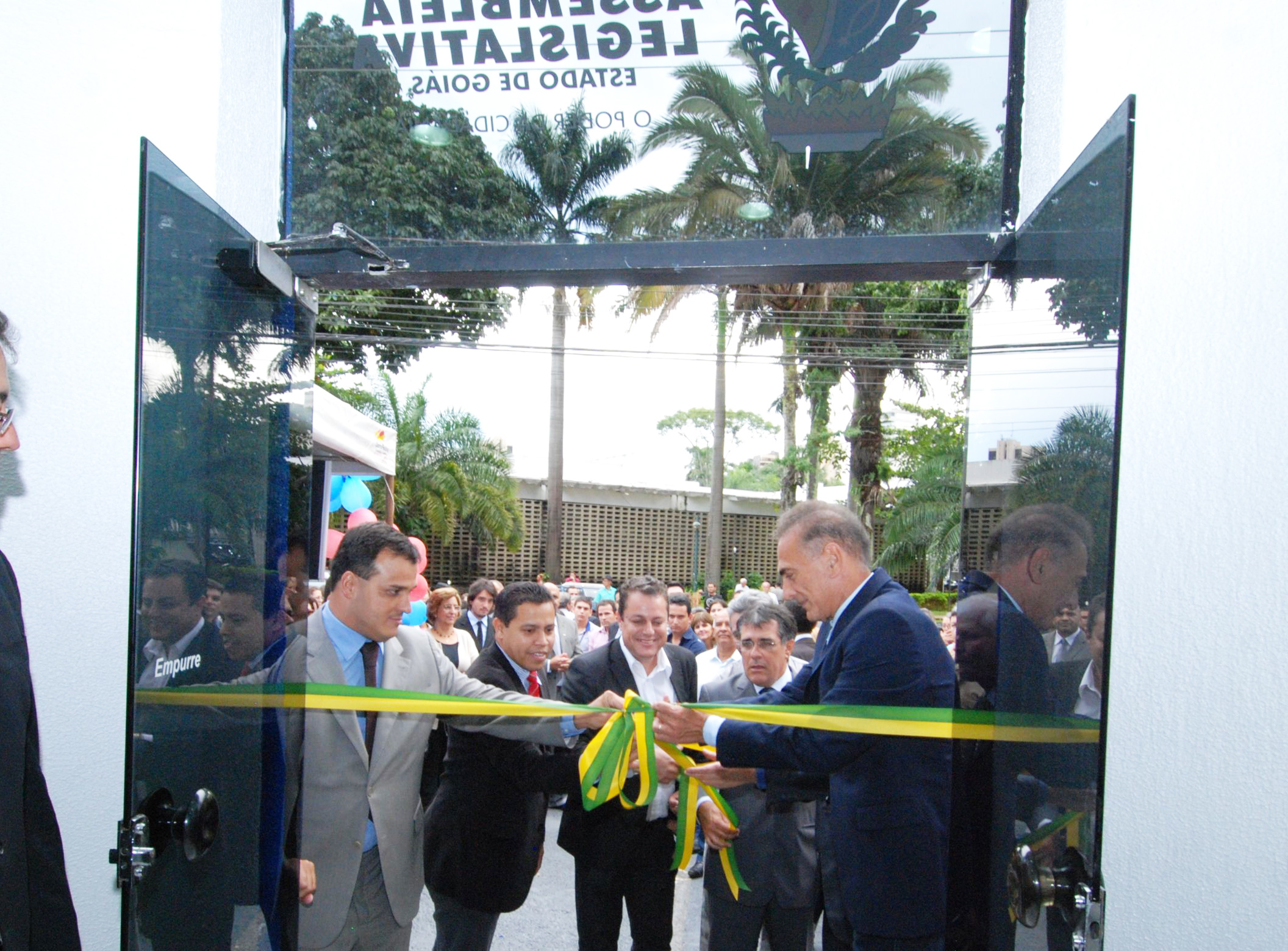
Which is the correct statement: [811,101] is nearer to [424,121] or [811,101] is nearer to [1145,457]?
[424,121]

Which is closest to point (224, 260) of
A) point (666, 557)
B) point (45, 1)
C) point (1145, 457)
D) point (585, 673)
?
point (45, 1)

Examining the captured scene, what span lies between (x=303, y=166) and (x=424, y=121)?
42 centimetres

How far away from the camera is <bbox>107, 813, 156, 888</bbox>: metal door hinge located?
224 centimetres

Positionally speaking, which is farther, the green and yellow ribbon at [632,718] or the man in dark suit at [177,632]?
the green and yellow ribbon at [632,718]

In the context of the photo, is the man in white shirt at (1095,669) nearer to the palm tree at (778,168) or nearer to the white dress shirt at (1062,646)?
the white dress shirt at (1062,646)

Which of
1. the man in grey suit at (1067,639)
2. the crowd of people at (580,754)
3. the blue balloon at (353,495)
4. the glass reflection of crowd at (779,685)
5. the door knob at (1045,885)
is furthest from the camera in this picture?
the blue balloon at (353,495)

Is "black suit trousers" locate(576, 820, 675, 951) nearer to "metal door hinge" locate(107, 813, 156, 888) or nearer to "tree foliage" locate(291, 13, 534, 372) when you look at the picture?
"metal door hinge" locate(107, 813, 156, 888)

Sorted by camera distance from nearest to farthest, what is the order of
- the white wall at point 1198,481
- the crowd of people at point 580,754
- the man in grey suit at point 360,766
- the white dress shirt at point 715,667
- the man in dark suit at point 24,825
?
the man in dark suit at point 24,825 < the crowd of people at point 580,754 < the white wall at point 1198,481 < the man in grey suit at point 360,766 < the white dress shirt at point 715,667

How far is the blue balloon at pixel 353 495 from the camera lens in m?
8.85

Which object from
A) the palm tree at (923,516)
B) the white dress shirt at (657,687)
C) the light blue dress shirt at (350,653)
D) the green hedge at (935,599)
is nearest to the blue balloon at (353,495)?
the white dress shirt at (657,687)

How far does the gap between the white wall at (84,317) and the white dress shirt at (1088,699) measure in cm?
254

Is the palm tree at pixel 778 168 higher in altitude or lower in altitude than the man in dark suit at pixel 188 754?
higher

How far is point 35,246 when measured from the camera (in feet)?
9.76

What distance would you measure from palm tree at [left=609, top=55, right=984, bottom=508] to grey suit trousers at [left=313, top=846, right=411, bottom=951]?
218cm
